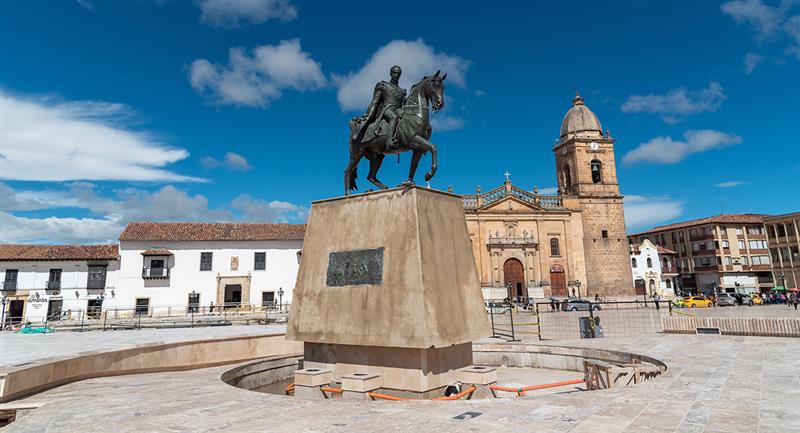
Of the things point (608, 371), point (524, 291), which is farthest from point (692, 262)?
point (608, 371)

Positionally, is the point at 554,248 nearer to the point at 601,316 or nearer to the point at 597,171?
the point at 597,171

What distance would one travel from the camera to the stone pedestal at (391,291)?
619cm

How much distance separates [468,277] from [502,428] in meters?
3.59

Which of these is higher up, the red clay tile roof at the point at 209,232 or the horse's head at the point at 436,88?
the red clay tile roof at the point at 209,232

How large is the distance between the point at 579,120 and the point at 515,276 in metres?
17.4

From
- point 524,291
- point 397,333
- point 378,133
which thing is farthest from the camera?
point 524,291

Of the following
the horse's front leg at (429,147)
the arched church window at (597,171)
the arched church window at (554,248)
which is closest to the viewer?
the horse's front leg at (429,147)

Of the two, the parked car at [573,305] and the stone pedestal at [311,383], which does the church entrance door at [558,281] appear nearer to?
Result: the parked car at [573,305]

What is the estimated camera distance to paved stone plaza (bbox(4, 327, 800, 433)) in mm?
Result: 3875

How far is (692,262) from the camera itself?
52.8 m

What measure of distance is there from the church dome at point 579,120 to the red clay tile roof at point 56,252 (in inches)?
1640

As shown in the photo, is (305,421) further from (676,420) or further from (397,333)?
(676,420)

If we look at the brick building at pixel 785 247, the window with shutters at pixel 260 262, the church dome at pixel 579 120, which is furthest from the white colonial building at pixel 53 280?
the brick building at pixel 785 247

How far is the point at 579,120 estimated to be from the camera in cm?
4678
